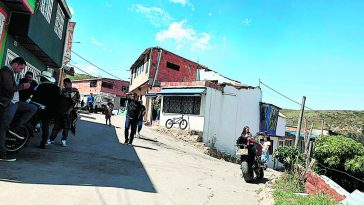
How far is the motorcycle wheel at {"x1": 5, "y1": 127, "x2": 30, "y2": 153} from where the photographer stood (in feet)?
22.1

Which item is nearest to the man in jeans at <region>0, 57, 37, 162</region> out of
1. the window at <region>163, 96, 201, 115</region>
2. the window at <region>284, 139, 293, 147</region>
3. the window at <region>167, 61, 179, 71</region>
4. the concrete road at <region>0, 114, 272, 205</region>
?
the concrete road at <region>0, 114, 272, 205</region>

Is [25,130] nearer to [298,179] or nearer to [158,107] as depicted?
[298,179]

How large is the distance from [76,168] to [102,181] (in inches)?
41.0

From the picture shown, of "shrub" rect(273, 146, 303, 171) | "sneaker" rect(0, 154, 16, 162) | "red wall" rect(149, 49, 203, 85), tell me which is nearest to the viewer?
"sneaker" rect(0, 154, 16, 162)

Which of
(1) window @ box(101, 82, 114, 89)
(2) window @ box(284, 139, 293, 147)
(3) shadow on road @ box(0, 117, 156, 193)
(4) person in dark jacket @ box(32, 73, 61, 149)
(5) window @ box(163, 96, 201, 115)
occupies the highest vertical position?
(1) window @ box(101, 82, 114, 89)

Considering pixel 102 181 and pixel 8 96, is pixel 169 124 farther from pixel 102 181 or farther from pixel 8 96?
pixel 8 96

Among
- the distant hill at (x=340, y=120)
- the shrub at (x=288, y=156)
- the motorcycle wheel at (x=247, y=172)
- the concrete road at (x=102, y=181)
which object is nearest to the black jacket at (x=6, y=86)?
the concrete road at (x=102, y=181)

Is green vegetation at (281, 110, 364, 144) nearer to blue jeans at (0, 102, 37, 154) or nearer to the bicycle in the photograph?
the bicycle

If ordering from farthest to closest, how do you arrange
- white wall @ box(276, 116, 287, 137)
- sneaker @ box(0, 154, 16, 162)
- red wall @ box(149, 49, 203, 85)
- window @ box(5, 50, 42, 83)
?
white wall @ box(276, 116, 287, 137)
red wall @ box(149, 49, 203, 85)
window @ box(5, 50, 42, 83)
sneaker @ box(0, 154, 16, 162)

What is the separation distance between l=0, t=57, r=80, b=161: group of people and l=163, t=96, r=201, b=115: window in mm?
12722

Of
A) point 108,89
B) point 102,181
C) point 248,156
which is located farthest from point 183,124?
point 108,89

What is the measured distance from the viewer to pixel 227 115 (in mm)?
23531

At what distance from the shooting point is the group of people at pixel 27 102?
6207 mm

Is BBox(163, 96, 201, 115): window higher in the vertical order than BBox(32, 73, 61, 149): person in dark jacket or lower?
higher
